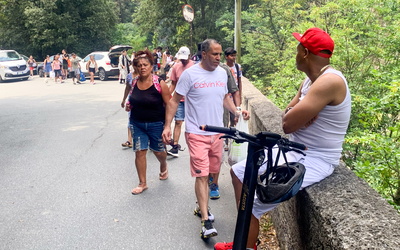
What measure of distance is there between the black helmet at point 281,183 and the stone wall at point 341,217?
9.4 inches

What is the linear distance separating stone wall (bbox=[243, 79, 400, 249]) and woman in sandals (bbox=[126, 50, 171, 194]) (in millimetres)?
2336

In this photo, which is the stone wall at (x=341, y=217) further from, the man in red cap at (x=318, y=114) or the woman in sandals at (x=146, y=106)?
the woman in sandals at (x=146, y=106)

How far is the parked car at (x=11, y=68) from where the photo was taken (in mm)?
24250

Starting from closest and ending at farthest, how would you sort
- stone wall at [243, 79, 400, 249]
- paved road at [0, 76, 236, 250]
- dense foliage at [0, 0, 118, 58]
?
stone wall at [243, 79, 400, 249] → paved road at [0, 76, 236, 250] → dense foliage at [0, 0, 118, 58]

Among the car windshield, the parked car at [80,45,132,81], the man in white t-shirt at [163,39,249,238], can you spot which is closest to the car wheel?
the parked car at [80,45,132,81]

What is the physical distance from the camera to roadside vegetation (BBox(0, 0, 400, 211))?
4.33 metres

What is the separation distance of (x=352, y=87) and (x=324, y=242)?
16.8ft

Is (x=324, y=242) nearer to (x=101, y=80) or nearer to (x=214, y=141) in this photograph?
(x=214, y=141)

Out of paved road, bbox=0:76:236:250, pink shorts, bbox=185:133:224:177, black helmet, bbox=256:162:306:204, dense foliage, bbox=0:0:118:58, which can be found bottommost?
paved road, bbox=0:76:236:250

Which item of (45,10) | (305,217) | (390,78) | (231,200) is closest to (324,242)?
(305,217)

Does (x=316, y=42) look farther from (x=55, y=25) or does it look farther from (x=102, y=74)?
(x=55, y=25)

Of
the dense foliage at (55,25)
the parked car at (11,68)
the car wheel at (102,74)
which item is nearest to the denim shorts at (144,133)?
the car wheel at (102,74)

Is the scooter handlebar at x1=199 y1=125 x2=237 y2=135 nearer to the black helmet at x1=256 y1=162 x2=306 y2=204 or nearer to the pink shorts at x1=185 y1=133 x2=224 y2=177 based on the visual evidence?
the black helmet at x1=256 y1=162 x2=306 y2=204

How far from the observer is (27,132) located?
9250 mm
